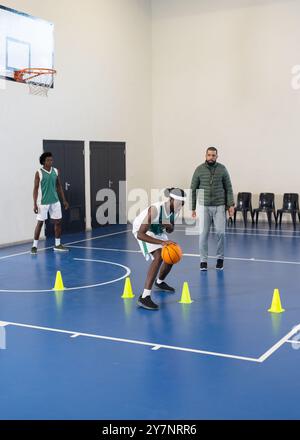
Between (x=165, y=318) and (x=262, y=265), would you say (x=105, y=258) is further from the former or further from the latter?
(x=165, y=318)

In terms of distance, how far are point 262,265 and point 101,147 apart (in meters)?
7.24

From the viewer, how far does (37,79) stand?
14438 millimetres

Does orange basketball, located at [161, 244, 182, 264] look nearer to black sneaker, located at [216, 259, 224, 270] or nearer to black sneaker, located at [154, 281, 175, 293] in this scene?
black sneaker, located at [154, 281, 175, 293]

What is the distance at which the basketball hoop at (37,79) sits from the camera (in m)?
13.8

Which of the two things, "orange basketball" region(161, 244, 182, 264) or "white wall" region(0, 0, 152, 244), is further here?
"white wall" region(0, 0, 152, 244)

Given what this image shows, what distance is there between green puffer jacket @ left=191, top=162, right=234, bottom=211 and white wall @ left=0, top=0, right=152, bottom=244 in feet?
17.0

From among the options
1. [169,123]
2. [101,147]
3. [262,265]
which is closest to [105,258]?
[262,265]

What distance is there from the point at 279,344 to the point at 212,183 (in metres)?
4.35

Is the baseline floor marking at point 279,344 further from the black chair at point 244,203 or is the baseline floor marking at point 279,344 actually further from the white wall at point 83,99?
the black chair at point 244,203

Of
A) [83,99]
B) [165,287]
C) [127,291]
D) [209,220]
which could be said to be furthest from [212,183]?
[83,99]

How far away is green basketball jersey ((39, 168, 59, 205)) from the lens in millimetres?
12555

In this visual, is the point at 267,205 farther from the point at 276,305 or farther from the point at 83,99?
the point at 276,305

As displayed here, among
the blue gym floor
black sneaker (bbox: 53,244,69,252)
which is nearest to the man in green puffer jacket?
the blue gym floor

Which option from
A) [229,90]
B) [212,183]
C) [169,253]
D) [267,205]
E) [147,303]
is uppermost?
[229,90]
